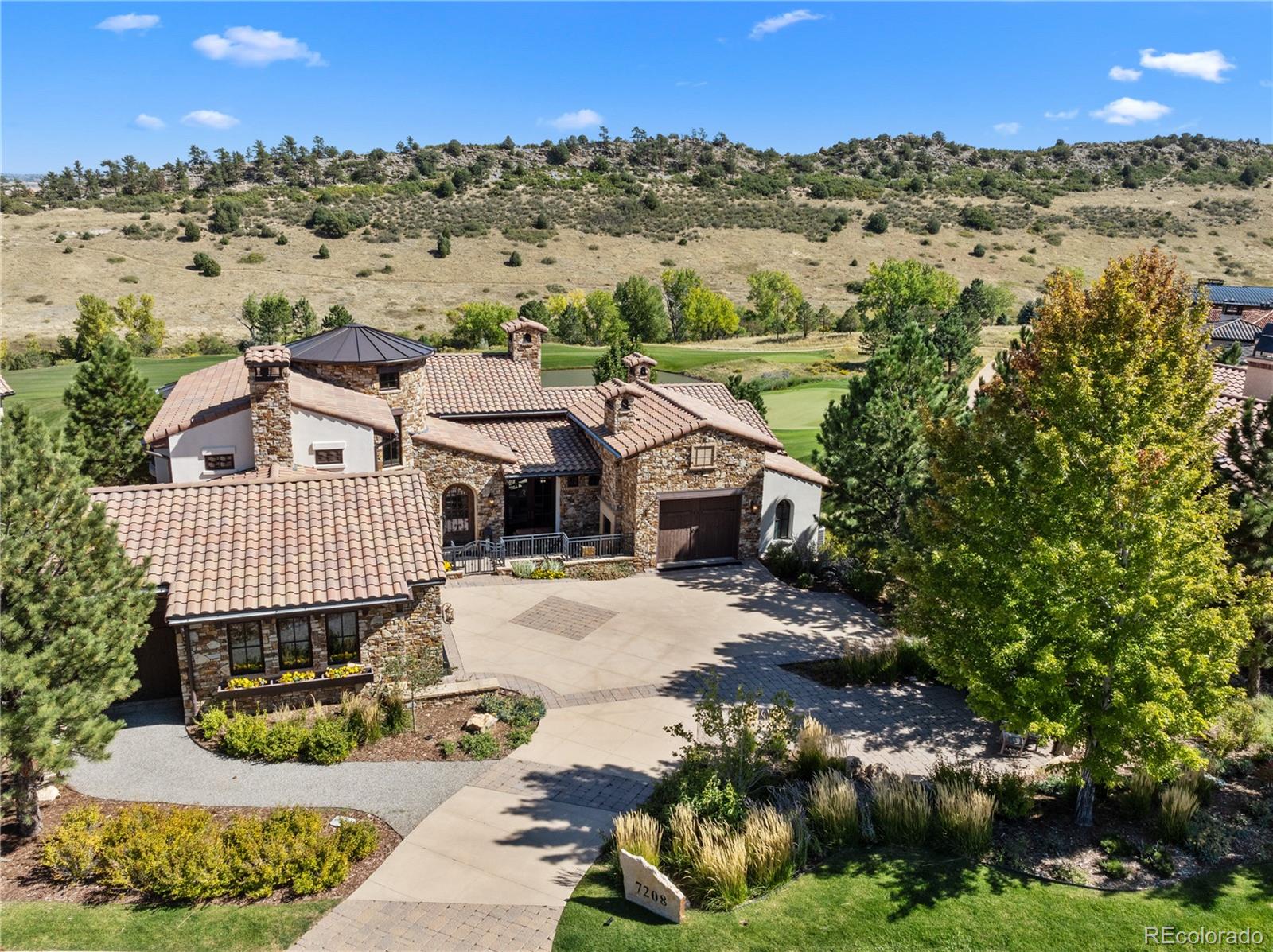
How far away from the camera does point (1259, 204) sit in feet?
428

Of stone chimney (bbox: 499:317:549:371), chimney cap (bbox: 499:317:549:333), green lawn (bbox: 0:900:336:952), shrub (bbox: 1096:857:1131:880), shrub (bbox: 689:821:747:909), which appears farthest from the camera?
stone chimney (bbox: 499:317:549:371)

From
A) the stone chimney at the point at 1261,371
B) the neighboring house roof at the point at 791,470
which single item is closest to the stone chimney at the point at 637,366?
the neighboring house roof at the point at 791,470

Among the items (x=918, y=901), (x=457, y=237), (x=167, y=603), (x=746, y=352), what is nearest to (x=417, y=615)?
→ (x=167, y=603)

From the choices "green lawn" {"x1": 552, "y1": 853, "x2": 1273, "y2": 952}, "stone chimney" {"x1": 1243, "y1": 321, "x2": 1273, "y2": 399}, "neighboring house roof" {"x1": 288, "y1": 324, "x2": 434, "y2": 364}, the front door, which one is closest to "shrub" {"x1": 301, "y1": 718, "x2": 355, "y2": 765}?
"green lawn" {"x1": 552, "y1": 853, "x2": 1273, "y2": 952}

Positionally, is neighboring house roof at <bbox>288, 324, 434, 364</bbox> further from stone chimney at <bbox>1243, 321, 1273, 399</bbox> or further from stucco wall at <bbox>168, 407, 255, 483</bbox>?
stone chimney at <bbox>1243, 321, 1273, 399</bbox>

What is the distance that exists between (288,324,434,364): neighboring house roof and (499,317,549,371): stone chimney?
17.6 ft

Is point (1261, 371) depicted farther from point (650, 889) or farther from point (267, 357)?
point (267, 357)

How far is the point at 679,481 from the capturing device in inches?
1085

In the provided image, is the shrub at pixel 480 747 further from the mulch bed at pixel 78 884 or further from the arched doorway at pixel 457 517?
the arched doorway at pixel 457 517

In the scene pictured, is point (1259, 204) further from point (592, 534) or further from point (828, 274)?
point (592, 534)

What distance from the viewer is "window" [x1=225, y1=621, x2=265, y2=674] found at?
17828mm

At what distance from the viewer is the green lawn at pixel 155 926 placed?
11.9 meters

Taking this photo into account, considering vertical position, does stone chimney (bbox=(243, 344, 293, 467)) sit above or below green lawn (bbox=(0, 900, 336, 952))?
above

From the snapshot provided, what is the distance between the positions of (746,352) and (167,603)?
195 ft
